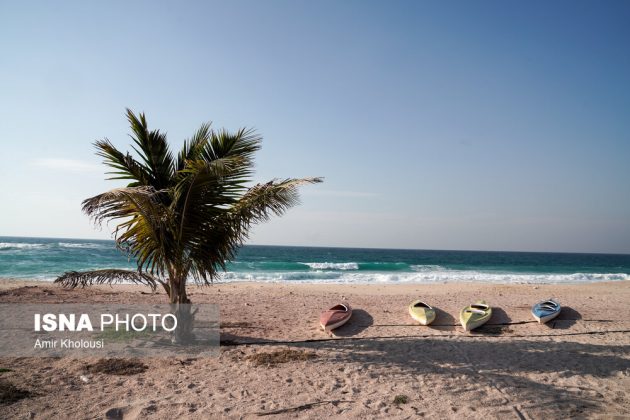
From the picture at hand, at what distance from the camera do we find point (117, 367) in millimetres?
6094

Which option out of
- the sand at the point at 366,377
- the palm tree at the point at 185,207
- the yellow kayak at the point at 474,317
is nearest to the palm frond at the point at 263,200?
the palm tree at the point at 185,207

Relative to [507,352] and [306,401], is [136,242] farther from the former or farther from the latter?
[507,352]

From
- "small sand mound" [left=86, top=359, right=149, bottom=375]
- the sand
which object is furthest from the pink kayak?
"small sand mound" [left=86, top=359, right=149, bottom=375]

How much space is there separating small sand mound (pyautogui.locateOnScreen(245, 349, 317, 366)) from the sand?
4cm

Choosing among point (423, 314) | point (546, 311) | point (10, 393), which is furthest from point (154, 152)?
point (546, 311)

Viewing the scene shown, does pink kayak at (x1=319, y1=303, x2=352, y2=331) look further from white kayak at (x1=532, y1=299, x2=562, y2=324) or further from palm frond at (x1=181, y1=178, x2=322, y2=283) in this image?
white kayak at (x1=532, y1=299, x2=562, y2=324)

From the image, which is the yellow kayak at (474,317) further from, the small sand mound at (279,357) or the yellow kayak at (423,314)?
the small sand mound at (279,357)

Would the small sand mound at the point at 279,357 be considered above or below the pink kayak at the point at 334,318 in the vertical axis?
below

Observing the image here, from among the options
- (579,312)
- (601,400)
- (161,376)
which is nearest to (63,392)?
(161,376)

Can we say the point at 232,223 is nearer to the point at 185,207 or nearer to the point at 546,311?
the point at 185,207

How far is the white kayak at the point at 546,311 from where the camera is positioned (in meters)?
9.50

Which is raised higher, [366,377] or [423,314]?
[423,314]

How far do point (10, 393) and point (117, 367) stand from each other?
143cm

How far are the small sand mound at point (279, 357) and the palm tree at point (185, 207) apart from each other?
6.00ft
